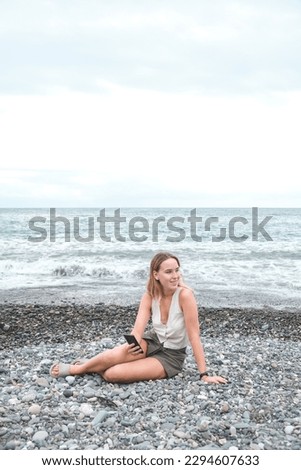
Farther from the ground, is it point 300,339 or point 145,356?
point 145,356

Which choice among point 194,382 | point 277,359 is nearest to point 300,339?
point 277,359

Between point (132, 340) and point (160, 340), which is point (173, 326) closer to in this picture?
point (160, 340)

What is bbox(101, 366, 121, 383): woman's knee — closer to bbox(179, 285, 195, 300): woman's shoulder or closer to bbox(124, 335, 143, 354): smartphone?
bbox(124, 335, 143, 354): smartphone

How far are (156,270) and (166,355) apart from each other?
1063 millimetres

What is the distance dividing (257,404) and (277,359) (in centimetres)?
220

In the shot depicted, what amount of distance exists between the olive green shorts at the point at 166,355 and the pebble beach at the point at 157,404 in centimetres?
12

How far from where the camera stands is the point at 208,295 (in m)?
15.8

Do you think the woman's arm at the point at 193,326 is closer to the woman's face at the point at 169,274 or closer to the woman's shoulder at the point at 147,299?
the woman's face at the point at 169,274

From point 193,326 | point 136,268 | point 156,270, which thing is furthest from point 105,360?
point 136,268

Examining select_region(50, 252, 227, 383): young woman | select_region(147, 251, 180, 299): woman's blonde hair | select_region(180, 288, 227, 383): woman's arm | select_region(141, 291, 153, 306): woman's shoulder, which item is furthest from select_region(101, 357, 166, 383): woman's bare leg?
select_region(147, 251, 180, 299): woman's blonde hair

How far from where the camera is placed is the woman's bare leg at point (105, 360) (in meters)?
6.50

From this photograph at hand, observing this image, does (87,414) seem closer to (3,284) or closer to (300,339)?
(300,339)

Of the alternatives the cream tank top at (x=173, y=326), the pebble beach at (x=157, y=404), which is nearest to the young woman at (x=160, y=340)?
the cream tank top at (x=173, y=326)

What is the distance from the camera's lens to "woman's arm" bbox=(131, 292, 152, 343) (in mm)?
6477
